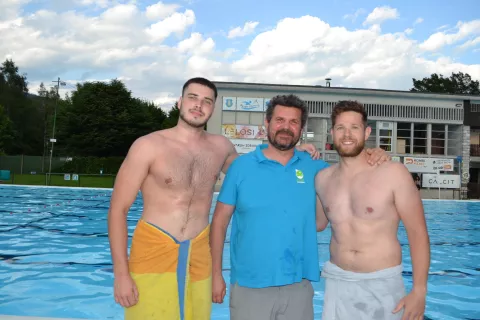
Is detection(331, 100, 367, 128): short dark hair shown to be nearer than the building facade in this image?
Yes

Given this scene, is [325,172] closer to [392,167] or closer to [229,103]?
[392,167]

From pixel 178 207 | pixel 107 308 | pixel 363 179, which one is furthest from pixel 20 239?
pixel 363 179

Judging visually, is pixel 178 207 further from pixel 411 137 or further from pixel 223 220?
pixel 411 137

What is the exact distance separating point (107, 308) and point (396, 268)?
4.38 m

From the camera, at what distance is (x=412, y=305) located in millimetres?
2480

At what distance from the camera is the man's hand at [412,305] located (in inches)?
97.7

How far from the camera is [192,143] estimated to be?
9.91 ft

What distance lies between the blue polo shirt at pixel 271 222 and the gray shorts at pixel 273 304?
58 mm

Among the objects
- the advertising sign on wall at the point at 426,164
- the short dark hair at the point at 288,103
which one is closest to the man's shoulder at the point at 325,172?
the short dark hair at the point at 288,103

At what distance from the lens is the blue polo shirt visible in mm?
2760

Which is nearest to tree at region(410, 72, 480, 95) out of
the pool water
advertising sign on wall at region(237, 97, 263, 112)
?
advertising sign on wall at region(237, 97, 263, 112)

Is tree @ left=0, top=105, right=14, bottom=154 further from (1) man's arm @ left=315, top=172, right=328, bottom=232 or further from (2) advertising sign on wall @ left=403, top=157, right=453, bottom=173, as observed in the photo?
(1) man's arm @ left=315, top=172, right=328, bottom=232

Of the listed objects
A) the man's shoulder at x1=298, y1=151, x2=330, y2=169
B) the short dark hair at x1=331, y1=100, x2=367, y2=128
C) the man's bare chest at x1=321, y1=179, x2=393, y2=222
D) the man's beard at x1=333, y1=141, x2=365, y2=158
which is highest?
the short dark hair at x1=331, y1=100, x2=367, y2=128

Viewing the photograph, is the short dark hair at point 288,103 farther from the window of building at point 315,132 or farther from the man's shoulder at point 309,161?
the window of building at point 315,132
